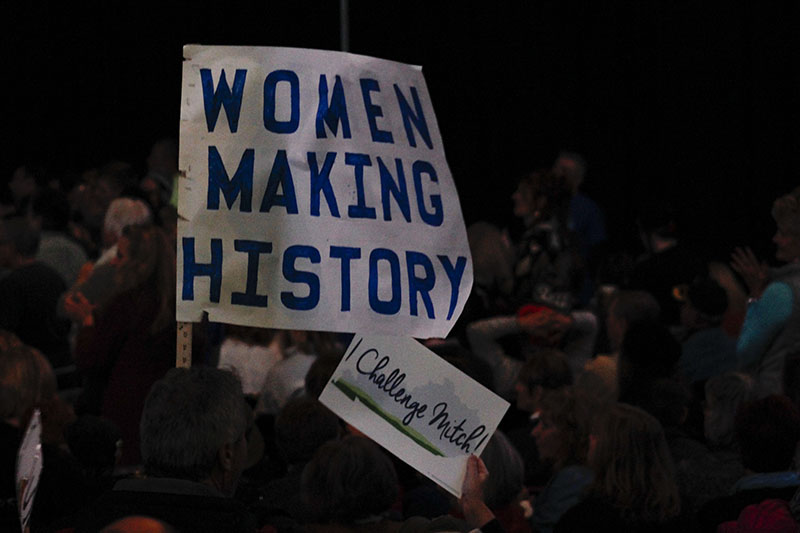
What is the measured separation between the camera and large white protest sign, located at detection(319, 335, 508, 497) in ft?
12.2

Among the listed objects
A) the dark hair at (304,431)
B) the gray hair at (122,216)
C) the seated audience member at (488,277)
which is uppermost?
the gray hair at (122,216)

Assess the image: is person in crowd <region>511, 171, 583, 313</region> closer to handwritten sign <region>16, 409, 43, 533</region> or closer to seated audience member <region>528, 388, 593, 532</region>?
seated audience member <region>528, 388, 593, 532</region>

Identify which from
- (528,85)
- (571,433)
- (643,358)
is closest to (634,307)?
(643,358)

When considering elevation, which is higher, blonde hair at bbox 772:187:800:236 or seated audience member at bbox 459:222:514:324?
blonde hair at bbox 772:187:800:236

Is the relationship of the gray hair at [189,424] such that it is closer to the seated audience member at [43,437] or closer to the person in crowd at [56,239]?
the seated audience member at [43,437]

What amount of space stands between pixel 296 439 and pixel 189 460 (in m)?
1.67

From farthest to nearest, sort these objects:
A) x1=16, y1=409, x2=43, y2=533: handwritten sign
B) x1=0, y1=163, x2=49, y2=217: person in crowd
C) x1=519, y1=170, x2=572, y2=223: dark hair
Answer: x1=0, y1=163, x2=49, y2=217: person in crowd
x1=519, y1=170, x2=572, y2=223: dark hair
x1=16, y1=409, x2=43, y2=533: handwritten sign

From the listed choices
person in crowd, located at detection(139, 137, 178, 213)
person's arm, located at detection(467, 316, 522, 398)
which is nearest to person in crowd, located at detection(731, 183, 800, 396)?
person's arm, located at detection(467, 316, 522, 398)

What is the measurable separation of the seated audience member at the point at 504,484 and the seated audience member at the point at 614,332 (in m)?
1.61

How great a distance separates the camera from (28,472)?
3.75 metres

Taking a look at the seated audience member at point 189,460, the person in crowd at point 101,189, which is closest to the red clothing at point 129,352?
the seated audience member at point 189,460

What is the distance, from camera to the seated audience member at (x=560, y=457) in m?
5.01

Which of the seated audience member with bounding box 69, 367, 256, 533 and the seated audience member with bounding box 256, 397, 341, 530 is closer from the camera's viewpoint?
the seated audience member with bounding box 69, 367, 256, 533

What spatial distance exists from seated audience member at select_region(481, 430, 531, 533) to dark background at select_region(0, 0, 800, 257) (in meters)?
5.84
